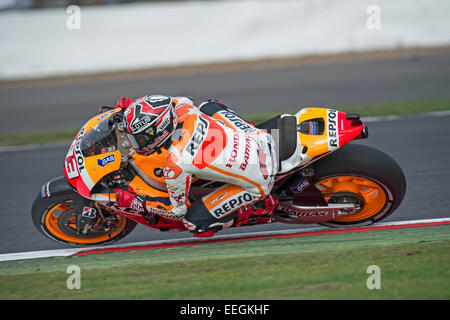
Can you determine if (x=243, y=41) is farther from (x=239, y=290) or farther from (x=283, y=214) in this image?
(x=239, y=290)

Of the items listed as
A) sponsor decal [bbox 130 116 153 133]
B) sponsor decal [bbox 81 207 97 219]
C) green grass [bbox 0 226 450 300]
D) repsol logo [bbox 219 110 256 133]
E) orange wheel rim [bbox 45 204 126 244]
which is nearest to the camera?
green grass [bbox 0 226 450 300]

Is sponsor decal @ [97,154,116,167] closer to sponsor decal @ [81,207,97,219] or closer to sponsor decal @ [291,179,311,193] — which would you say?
sponsor decal @ [81,207,97,219]

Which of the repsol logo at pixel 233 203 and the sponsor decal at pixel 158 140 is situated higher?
the sponsor decal at pixel 158 140

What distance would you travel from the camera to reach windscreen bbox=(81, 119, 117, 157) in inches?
180

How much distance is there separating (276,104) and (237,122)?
19.1ft

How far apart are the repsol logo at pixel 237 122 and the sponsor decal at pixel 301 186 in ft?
2.11

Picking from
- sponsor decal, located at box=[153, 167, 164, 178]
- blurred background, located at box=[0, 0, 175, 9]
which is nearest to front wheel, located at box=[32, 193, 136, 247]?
sponsor decal, located at box=[153, 167, 164, 178]

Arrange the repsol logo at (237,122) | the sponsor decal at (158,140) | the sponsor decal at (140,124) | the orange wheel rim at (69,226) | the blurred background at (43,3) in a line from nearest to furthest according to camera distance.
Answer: the sponsor decal at (140,124) → the sponsor decal at (158,140) → the repsol logo at (237,122) → the orange wheel rim at (69,226) → the blurred background at (43,3)

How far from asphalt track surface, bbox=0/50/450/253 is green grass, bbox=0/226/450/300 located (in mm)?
636

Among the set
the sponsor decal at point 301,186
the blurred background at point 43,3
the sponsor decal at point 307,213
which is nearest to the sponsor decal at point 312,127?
the sponsor decal at point 301,186

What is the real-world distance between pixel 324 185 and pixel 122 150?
1862mm

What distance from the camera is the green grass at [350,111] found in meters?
9.18

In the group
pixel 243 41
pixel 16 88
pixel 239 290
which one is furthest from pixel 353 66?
pixel 239 290

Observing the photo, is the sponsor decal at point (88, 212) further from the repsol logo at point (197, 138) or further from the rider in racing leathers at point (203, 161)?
the repsol logo at point (197, 138)
